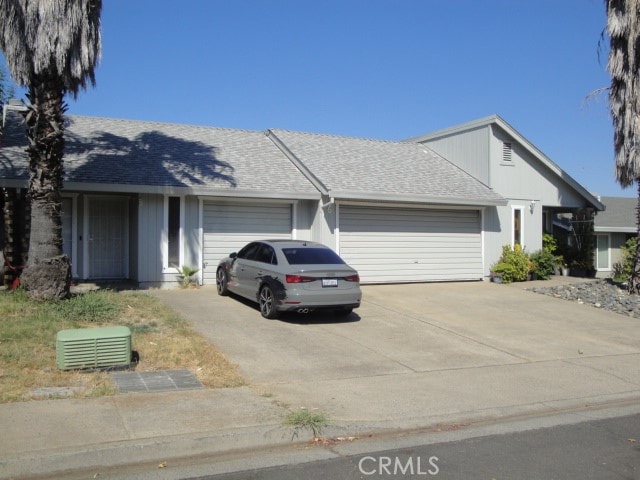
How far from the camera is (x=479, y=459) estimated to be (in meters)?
5.96

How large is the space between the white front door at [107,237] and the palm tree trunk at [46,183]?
500 centimetres

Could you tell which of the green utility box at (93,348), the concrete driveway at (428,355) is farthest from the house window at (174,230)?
the green utility box at (93,348)

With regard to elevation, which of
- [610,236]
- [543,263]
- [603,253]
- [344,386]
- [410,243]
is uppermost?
[610,236]

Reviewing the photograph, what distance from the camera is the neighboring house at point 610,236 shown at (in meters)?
28.3

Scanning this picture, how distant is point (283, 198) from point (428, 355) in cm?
806

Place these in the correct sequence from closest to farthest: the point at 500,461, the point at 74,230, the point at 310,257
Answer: the point at 500,461 → the point at 310,257 → the point at 74,230

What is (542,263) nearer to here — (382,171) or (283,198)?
(382,171)

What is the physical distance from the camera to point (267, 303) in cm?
1245

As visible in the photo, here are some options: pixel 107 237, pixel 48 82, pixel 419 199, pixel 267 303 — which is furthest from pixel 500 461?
pixel 107 237

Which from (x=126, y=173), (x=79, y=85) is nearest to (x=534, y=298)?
(x=126, y=173)

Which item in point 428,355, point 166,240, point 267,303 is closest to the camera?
point 428,355

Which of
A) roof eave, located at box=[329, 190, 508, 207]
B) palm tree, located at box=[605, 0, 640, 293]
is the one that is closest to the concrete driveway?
roof eave, located at box=[329, 190, 508, 207]

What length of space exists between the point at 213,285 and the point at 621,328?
9.98m

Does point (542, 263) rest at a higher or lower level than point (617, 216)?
lower
